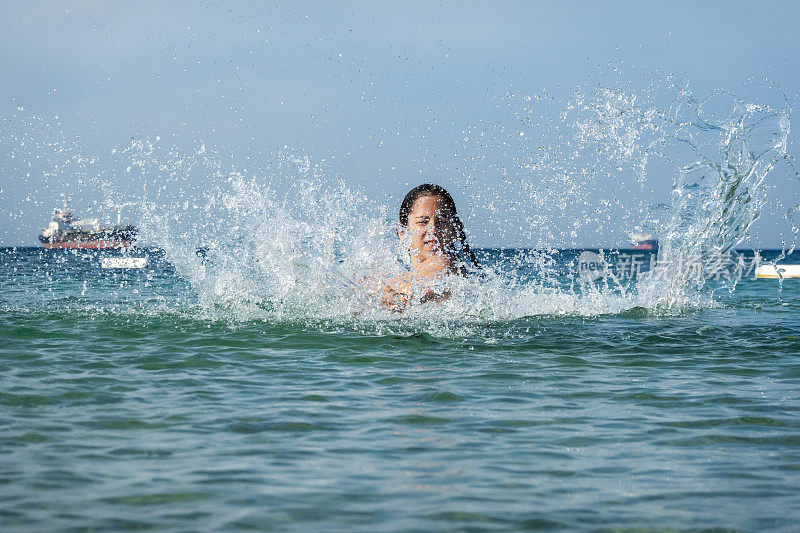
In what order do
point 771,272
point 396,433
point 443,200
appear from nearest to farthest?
1. point 396,433
2. point 443,200
3. point 771,272

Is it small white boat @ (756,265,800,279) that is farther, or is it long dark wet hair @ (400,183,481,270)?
small white boat @ (756,265,800,279)

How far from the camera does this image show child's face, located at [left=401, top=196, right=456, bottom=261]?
33.2 ft

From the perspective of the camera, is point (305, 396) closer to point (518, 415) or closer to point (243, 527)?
point (518, 415)

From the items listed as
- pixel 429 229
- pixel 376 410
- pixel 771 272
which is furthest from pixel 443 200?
pixel 771 272

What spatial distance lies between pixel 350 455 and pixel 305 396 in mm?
1582

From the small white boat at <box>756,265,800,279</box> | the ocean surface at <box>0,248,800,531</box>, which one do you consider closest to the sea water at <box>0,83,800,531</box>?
the ocean surface at <box>0,248,800,531</box>

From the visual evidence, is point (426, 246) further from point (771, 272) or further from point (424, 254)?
point (771, 272)

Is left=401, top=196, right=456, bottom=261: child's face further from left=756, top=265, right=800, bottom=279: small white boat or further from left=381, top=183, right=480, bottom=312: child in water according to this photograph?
left=756, top=265, right=800, bottom=279: small white boat

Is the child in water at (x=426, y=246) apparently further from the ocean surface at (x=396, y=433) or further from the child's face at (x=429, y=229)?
the ocean surface at (x=396, y=433)

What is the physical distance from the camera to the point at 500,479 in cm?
398

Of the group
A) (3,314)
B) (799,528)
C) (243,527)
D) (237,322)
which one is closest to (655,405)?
(799,528)

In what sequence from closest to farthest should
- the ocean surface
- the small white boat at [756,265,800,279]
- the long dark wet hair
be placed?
the ocean surface
the long dark wet hair
the small white boat at [756,265,800,279]

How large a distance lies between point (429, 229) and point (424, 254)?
0.35 m

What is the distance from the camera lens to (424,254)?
10305mm
